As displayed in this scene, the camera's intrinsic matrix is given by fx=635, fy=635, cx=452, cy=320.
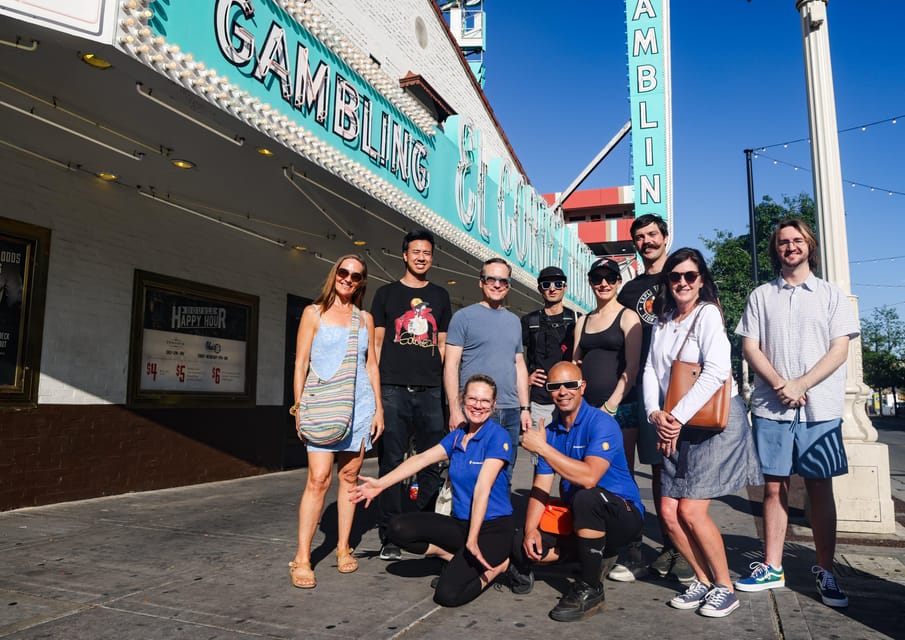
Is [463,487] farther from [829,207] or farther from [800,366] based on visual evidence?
[829,207]

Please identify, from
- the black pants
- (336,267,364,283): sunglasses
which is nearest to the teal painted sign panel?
the black pants

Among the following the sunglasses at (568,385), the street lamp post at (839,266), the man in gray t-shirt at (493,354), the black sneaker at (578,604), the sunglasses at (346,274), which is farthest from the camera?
the street lamp post at (839,266)

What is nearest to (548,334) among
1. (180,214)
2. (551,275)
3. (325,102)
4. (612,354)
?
(551,275)

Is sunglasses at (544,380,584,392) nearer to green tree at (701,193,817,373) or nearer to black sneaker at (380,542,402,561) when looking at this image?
black sneaker at (380,542,402,561)

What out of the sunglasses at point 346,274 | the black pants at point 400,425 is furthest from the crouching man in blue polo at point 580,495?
the sunglasses at point 346,274

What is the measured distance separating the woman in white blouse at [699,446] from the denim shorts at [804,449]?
0.67 feet

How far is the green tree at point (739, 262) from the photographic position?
3547 cm

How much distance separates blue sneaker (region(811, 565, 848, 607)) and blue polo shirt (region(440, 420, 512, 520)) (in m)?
1.66

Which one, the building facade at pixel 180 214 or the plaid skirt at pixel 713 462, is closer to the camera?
the plaid skirt at pixel 713 462

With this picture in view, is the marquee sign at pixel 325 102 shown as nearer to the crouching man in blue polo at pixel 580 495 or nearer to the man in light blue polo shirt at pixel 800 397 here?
the crouching man in blue polo at pixel 580 495

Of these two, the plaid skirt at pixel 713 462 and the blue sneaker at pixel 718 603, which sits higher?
the plaid skirt at pixel 713 462

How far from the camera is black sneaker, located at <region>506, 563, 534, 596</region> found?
349 centimetres

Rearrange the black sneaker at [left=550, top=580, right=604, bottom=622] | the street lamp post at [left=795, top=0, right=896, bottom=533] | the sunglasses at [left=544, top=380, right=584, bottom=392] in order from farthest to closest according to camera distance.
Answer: the street lamp post at [left=795, top=0, right=896, bottom=533] < the sunglasses at [left=544, top=380, right=584, bottom=392] < the black sneaker at [left=550, top=580, right=604, bottom=622]

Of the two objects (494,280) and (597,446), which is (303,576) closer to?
(597,446)
